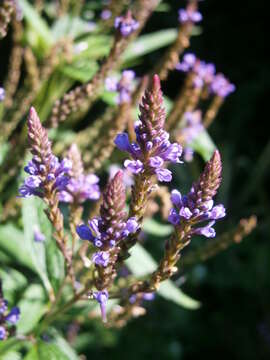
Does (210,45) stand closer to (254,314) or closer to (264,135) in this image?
(264,135)

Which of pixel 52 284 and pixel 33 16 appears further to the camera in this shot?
pixel 33 16

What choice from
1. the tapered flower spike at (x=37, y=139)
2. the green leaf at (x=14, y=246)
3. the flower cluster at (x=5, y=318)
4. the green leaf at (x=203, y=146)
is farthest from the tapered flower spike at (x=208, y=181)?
the green leaf at (x=203, y=146)

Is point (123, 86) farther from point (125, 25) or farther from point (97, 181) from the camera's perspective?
point (97, 181)

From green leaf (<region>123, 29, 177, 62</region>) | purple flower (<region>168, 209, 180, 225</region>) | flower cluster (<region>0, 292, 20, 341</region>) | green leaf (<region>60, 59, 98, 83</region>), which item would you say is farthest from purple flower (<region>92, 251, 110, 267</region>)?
green leaf (<region>123, 29, 177, 62</region>)

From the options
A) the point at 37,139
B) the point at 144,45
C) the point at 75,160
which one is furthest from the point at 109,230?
the point at 144,45

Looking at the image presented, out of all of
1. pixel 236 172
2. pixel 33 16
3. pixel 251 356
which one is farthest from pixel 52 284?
pixel 236 172
